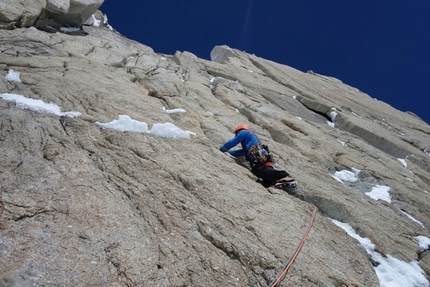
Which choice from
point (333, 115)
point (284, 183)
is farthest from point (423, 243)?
point (333, 115)

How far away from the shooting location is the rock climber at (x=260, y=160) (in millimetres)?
9617

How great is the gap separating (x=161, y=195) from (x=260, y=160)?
424 centimetres

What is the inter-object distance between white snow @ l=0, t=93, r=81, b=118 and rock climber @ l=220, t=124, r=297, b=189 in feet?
19.1

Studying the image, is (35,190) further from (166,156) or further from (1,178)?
(166,156)

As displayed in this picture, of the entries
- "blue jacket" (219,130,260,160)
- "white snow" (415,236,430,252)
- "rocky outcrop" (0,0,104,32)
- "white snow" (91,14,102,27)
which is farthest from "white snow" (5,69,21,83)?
"white snow" (91,14,102,27)

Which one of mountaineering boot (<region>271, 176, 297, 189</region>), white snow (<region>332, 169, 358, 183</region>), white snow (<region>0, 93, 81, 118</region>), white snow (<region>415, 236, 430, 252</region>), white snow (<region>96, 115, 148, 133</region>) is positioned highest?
white snow (<region>332, 169, 358, 183</region>)

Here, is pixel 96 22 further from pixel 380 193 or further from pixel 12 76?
pixel 380 193

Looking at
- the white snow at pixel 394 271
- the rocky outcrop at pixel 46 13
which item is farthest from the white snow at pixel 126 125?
the rocky outcrop at pixel 46 13

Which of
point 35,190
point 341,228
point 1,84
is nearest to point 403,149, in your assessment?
point 341,228

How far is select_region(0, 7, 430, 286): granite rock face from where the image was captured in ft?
17.3

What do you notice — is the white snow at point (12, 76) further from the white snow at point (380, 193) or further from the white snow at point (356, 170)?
the white snow at point (356, 170)

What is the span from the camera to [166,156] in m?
A: 8.70

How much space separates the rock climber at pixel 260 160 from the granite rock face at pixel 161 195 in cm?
41

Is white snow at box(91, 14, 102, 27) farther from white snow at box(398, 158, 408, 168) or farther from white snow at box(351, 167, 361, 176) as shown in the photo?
white snow at box(398, 158, 408, 168)
